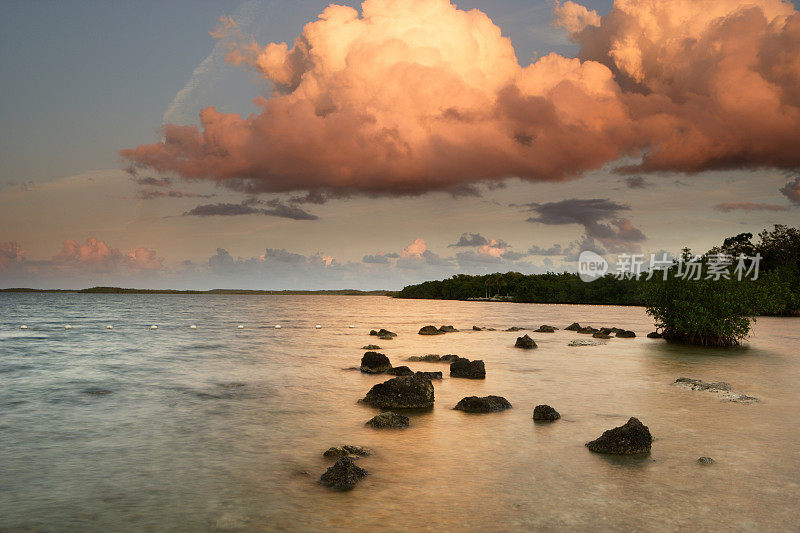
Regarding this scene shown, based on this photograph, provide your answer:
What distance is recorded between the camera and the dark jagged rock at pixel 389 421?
15914 millimetres

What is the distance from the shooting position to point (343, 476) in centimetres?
1110

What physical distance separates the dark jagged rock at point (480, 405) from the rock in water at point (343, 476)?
6.94 metres

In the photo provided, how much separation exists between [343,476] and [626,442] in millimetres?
6805

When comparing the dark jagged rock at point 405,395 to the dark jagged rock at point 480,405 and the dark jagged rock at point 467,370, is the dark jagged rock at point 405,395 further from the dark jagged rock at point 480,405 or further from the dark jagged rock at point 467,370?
the dark jagged rock at point 467,370

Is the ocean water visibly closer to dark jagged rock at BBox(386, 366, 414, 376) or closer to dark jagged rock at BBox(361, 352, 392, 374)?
dark jagged rock at BBox(361, 352, 392, 374)

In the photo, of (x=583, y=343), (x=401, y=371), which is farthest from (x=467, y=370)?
(x=583, y=343)

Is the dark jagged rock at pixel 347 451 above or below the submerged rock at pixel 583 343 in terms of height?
below

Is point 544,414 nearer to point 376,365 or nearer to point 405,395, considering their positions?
point 405,395

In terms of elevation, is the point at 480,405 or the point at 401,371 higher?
the point at 480,405

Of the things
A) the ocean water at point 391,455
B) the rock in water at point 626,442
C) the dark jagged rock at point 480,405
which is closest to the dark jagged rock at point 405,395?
the ocean water at point 391,455

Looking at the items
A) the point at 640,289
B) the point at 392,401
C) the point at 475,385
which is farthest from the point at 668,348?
the point at 392,401

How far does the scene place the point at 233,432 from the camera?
16.2 meters

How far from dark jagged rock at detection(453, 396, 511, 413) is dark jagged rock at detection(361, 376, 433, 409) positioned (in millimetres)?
1103

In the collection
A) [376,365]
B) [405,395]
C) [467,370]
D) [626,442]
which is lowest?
[376,365]
